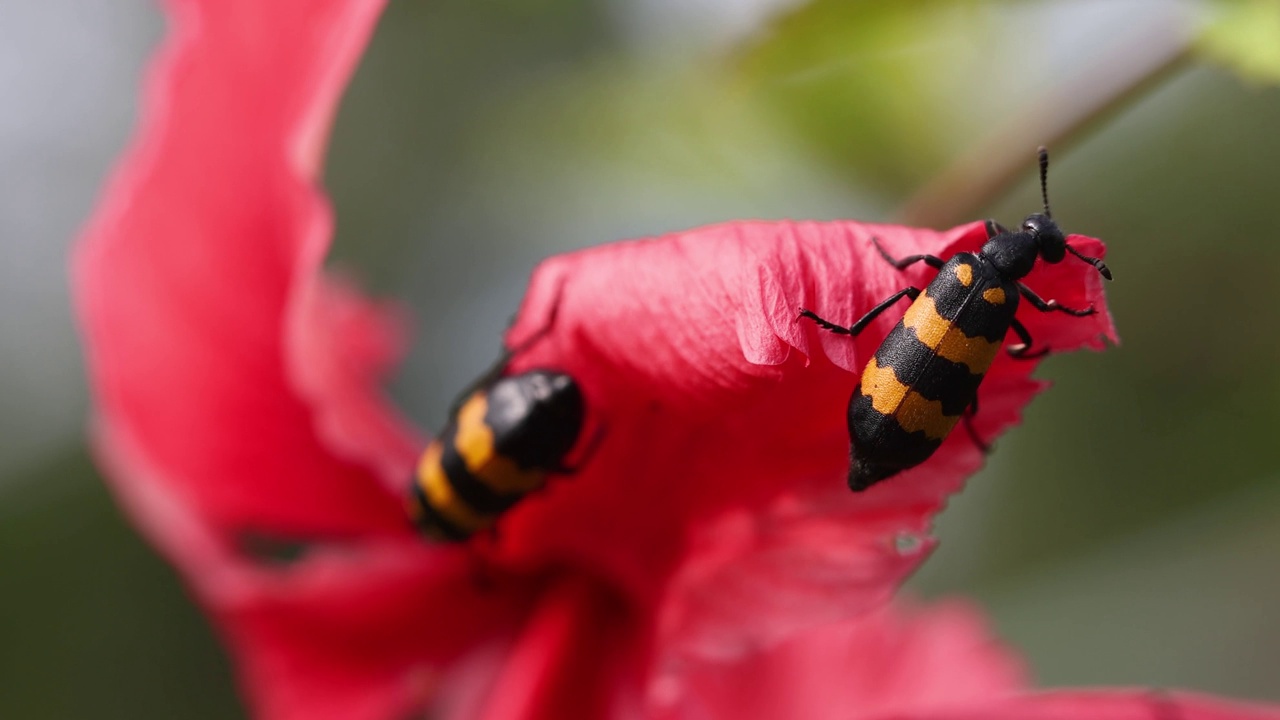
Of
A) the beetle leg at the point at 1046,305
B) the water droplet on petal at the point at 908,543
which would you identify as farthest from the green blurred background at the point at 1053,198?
the water droplet on petal at the point at 908,543

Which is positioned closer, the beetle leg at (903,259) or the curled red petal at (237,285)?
the beetle leg at (903,259)

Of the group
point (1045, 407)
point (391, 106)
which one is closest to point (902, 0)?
point (1045, 407)

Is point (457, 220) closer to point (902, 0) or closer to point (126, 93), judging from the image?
point (126, 93)

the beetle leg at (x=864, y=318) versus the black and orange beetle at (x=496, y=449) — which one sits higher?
the beetle leg at (x=864, y=318)

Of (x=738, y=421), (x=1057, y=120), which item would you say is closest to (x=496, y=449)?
(x=738, y=421)

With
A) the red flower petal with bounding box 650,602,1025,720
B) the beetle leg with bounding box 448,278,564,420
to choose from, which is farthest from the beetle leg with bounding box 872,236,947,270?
the red flower petal with bounding box 650,602,1025,720

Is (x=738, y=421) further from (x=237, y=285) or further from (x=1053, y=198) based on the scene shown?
(x=1053, y=198)

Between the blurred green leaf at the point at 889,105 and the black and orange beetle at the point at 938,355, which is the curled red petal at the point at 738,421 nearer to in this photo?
the black and orange beetle at the point at 938,355
